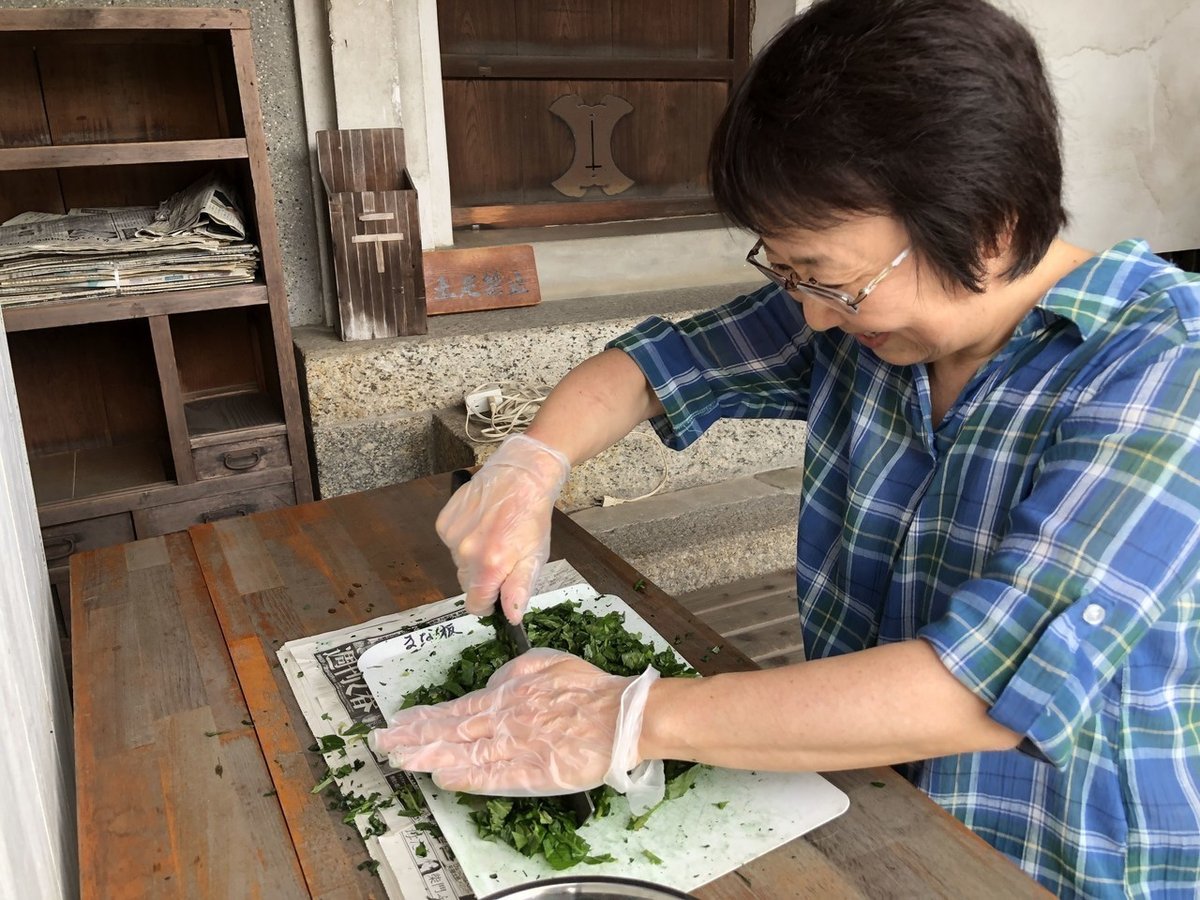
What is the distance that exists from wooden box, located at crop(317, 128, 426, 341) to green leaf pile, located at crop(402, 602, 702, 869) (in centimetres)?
147

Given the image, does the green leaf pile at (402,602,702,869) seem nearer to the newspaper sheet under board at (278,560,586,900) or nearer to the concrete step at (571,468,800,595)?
the newspaper sheet under board at (278,560,586,900)

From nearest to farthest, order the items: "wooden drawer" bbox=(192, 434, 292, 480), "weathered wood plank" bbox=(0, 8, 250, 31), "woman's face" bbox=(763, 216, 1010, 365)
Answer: "woman's face" bbox=(763, 216, 1010, 365) → "weathered wood plank" bbox=(0, 8, 250, 31) → "wooden drawer" bbox=(192, 434, 292, 480)

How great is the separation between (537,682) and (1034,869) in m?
0.58

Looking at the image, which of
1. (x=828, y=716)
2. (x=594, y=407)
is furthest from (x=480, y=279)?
(x=828, y=716)

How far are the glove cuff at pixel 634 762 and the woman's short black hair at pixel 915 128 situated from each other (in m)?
0.49

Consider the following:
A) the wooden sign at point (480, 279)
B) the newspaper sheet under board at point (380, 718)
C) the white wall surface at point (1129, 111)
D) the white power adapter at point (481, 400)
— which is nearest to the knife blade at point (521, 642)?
the newspaper sheet under board at point (380, 718)

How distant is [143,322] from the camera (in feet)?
8.20

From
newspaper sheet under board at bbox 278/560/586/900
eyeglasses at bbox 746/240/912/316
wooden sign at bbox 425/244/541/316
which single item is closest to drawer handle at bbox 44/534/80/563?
wooden sign at bbox 425/244/541/316

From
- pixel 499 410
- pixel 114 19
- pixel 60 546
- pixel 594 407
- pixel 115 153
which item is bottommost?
pixel 60 546

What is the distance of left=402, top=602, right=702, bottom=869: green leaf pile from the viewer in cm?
89

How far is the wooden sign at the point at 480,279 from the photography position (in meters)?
2.77

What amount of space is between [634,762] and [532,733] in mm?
106

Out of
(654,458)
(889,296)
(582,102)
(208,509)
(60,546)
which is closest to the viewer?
(889,296)

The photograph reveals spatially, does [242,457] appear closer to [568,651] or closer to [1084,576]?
[568,651]
